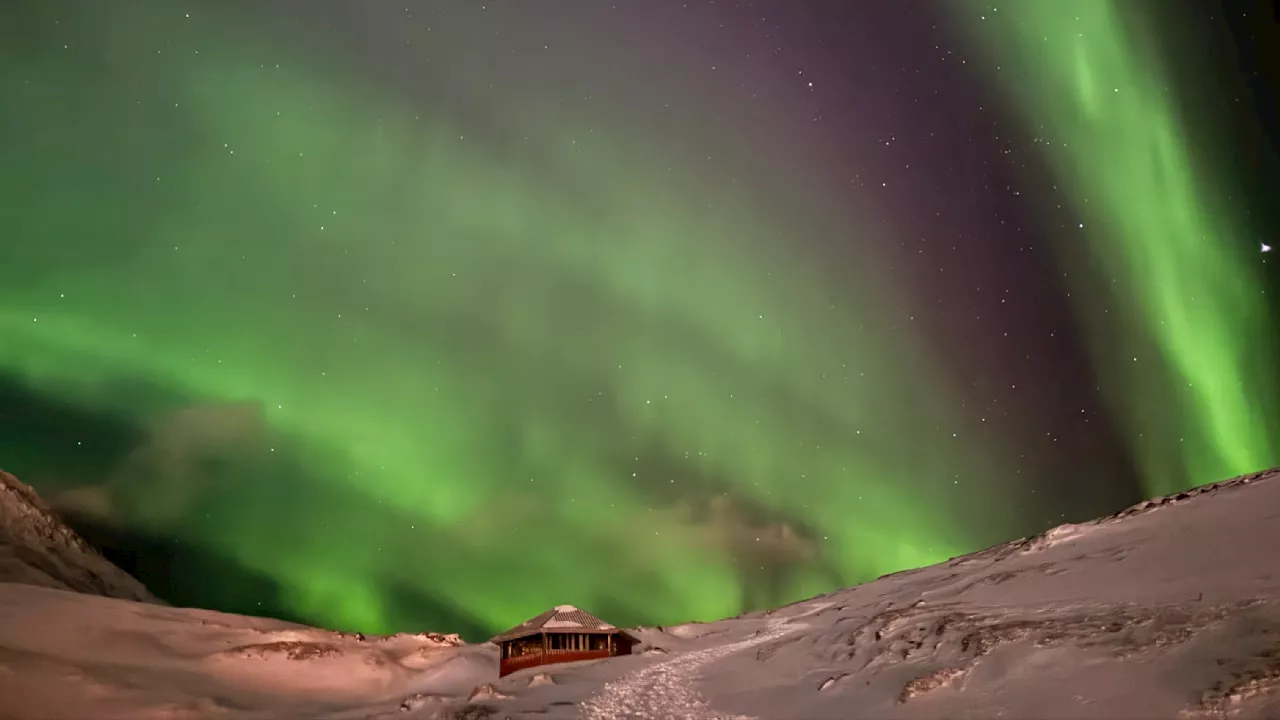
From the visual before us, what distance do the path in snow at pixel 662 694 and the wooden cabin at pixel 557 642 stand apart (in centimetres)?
594

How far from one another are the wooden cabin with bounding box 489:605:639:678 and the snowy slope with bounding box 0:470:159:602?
80356 mm

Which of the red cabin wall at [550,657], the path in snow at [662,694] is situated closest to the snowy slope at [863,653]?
the path in snow at [662,694]

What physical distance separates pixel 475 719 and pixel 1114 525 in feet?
108

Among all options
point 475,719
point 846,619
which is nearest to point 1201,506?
point 846,619

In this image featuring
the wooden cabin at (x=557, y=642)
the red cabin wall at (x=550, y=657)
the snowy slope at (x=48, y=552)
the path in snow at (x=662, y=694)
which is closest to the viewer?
the path in snow at (x=662, y=694)

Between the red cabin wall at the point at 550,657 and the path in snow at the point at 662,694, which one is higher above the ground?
the red cabin wall at the point at 550,657

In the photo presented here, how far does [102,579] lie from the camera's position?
125750mm

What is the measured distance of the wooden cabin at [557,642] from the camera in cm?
5069

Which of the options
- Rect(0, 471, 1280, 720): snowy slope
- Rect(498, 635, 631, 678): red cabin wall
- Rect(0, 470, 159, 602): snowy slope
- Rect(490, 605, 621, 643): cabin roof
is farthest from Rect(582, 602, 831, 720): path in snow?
Rect(0, 470, 159, 602): snowy slope

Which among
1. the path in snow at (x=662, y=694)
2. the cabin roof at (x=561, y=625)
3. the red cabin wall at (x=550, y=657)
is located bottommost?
the path in snow at (x=662, y=694)

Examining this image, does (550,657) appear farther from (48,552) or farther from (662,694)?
(48,552)

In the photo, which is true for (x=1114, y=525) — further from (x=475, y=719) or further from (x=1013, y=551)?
(x=475, y=719)

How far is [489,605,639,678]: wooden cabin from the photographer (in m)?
50.7

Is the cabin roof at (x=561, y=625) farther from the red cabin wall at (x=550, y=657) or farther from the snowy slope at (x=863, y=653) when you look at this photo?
the snowy slope at (x=863, y=653)
